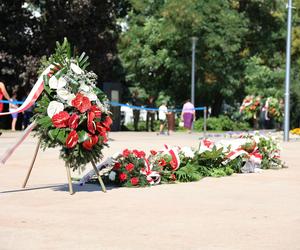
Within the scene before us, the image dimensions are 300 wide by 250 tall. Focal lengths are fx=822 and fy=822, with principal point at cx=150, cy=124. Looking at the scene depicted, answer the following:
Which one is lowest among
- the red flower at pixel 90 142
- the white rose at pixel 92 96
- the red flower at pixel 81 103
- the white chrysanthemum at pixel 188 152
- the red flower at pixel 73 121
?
the white chrysanthemum at pixel 188 152

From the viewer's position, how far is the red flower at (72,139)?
10938mm

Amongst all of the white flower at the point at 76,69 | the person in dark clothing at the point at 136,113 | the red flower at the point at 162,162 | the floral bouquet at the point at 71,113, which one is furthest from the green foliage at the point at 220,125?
the white flower at the point at 76,69

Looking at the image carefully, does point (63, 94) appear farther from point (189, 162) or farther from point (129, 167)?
point (189, 162)

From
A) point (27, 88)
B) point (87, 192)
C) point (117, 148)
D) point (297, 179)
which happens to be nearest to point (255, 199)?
point (87, 192)

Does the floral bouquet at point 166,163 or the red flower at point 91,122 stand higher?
the red flower at point 91,122

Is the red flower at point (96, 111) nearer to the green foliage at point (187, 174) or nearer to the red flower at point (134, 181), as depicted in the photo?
the red flower at point (134, 181)

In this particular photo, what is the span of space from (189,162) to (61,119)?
3.39m

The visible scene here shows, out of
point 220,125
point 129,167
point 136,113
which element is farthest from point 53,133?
point 220,125

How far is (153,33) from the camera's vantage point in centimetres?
4525

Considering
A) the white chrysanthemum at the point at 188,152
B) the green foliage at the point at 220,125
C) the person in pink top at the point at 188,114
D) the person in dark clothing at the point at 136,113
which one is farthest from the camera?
the green foliage at the point at 220,125

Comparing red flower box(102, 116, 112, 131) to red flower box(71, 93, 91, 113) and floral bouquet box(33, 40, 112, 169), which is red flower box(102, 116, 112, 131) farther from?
red flower box(71, 93, 91, 113)

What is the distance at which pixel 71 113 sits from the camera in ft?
36.3

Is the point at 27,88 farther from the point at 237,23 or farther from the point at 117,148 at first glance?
the point at 117,148

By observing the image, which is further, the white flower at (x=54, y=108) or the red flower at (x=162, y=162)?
the red flower at (x=162, y=162)
